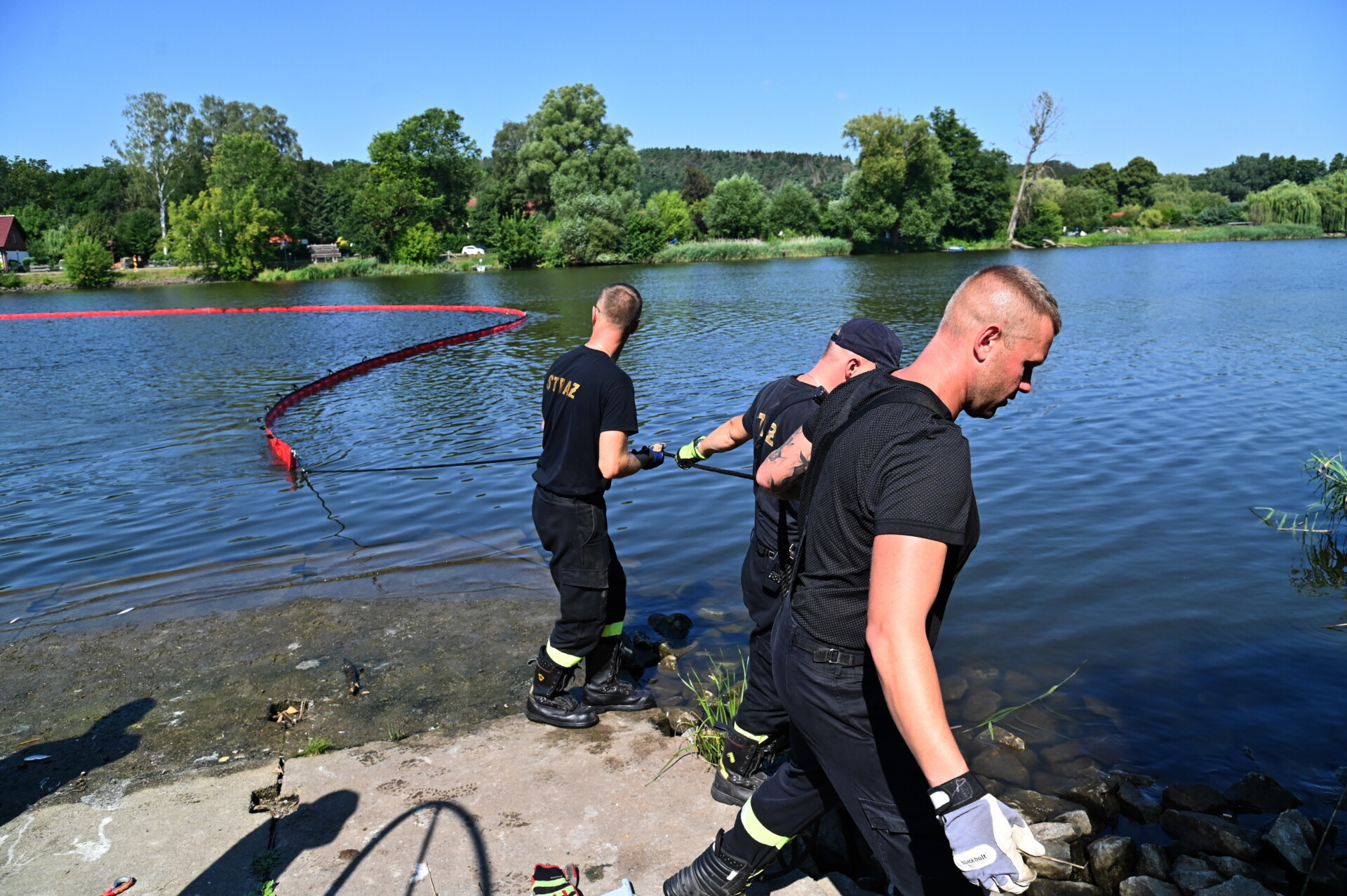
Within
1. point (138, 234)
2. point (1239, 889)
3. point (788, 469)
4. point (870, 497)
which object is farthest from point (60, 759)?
point (138, 234)

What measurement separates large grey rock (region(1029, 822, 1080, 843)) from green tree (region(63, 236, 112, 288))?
69.9m

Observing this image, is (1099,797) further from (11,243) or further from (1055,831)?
(11,243)

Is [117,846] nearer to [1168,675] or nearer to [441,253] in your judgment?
[1168,675]

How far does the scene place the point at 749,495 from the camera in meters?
10.2

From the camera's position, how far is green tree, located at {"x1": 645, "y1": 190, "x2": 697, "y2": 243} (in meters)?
73.8

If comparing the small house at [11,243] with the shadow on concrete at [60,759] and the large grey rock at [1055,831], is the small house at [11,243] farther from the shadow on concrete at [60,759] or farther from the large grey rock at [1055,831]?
the large grey rock at [1055,831]

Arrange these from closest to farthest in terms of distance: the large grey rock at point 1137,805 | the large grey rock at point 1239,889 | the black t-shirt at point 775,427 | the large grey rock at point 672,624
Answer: the large grey rock at point 1239,889 → the black t-shirt at point 775,427 → the large grey rock at point 1137,805 → the large grey rock at point 672,624

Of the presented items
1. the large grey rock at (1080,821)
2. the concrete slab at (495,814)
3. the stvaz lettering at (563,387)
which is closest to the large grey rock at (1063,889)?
the large grey rock at (1080,821)

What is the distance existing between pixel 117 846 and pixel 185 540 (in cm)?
594

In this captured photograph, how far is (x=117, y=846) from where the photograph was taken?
11.8 feet

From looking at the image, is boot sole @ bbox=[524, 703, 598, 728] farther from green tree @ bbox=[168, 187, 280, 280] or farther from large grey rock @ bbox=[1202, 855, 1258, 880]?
green tree @ bbox=[168, 187, 280, 280]

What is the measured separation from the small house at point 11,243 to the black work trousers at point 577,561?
83994mm

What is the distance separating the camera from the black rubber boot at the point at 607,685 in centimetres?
494

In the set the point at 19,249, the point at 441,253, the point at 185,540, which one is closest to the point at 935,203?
the point at 441,253
